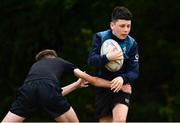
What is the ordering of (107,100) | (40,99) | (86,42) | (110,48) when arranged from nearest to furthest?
(110,48) → (107,100) → (40,99) → (86,42)

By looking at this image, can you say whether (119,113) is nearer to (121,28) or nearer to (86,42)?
(121,28)

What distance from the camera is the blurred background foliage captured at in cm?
1359

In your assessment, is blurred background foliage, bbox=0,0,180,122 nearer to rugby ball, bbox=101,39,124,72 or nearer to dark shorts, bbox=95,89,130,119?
dark shorts, bbox=95,89,130,119

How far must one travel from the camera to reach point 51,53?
25.1ft

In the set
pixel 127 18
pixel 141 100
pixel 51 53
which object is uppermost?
pixel 127 18

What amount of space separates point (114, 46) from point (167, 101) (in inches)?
277

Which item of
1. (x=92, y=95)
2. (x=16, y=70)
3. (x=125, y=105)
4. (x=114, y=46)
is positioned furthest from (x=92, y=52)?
(x=16, y=70)

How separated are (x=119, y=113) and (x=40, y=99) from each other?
975 millimetres

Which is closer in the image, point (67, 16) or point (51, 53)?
point (51, 53)

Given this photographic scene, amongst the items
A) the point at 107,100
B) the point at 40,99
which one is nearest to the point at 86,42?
the point at 40,99

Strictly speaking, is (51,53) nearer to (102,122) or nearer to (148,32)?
(102,122)

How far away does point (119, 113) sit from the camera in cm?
692

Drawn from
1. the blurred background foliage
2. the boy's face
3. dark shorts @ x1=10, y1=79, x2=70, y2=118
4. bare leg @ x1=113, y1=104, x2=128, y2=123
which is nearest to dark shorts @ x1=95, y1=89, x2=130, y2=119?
bare leg @ x1=113, y1=104, x2=128, y2=123

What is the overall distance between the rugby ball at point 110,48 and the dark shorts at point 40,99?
0.74 m
